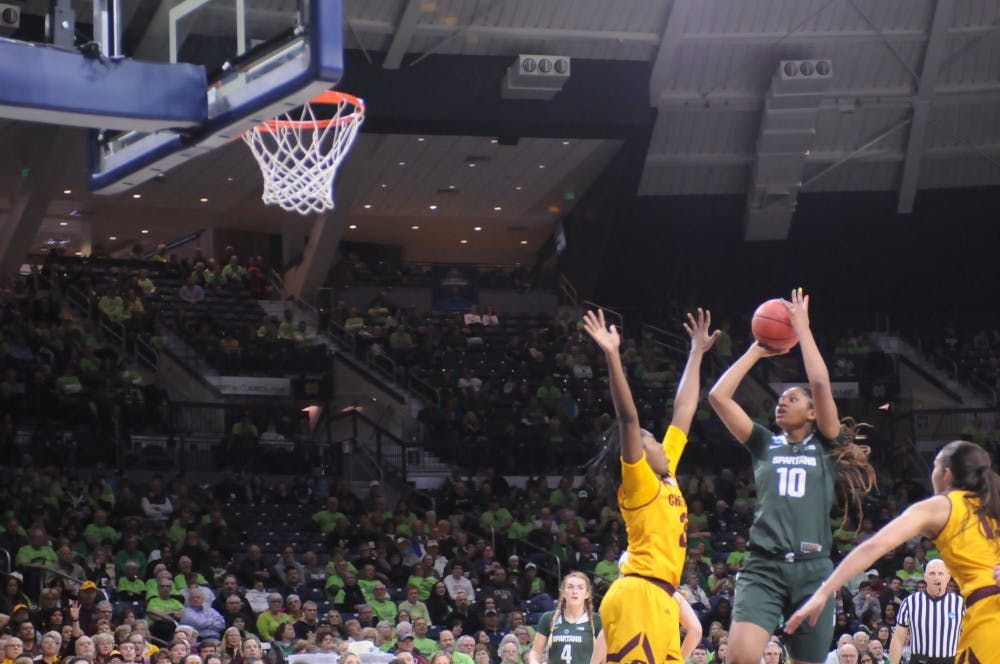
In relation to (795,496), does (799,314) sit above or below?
above

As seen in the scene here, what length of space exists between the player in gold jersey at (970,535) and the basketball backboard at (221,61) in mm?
4658

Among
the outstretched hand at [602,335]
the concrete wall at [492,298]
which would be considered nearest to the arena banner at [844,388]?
the concrete wall at [492,298]

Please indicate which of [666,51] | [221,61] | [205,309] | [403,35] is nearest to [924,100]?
[666,51]

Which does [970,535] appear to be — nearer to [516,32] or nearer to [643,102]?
[516,32]

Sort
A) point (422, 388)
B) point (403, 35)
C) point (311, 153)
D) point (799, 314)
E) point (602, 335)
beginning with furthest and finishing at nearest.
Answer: point (422, 388) < point (403, 35) < point (311, 153) < point (799, 314) < point (602, 335)

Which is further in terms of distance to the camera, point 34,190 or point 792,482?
point 34,190

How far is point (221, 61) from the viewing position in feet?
33.4

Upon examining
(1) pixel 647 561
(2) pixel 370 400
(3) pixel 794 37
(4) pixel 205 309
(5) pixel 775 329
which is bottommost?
(1) pixel 647 561

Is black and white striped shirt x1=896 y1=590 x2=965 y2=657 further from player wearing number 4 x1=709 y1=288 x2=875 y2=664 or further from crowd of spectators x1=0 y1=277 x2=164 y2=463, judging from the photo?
crowd of spectators x1=0 y1=277 x2=164 y2=463

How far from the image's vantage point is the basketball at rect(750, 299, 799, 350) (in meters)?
7.94

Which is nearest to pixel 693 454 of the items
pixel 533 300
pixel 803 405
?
pixel 533 300

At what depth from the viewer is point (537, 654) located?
37.6ft

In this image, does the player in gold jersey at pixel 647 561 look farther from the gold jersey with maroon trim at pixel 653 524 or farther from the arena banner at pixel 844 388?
the arena banner at pixel 844 388

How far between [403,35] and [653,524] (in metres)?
18.1
